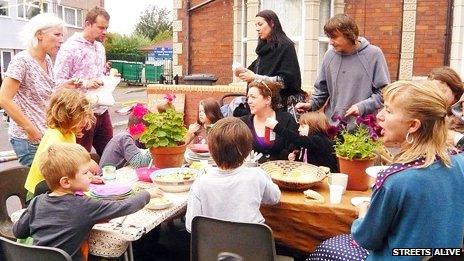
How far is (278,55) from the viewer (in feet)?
13.8

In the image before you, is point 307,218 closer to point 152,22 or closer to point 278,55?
point 278,55

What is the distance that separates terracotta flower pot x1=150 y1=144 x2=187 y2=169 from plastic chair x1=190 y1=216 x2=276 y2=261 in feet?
3.36

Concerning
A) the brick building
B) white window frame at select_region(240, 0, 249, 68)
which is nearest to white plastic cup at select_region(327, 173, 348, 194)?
the brick building

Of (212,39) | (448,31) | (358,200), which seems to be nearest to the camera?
(358,200)

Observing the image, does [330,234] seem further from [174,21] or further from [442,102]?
[174,21]

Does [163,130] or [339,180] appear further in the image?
[163,130]

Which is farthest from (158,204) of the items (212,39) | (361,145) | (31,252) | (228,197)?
(212,39)

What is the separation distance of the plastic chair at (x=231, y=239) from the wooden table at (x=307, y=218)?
1.90ft

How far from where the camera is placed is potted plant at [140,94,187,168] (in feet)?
10.0

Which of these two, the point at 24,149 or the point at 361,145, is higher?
the point at 361,145

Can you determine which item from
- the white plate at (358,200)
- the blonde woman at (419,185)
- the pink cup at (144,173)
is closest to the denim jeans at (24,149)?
the pink cup at (144,173)

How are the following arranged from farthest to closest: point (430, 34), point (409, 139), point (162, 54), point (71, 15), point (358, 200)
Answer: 1. point (162, 54)
2. point (71, 15)
3. point (430, 34)
4. point (358, 200)
5. point (409, 139)

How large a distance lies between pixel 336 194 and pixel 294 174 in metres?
0.40

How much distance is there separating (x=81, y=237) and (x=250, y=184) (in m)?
0.90
